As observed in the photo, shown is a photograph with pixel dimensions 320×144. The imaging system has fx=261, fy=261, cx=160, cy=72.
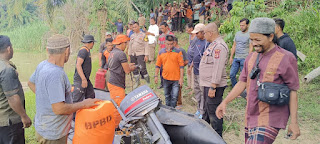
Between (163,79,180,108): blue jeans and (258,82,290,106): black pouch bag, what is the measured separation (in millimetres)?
3141

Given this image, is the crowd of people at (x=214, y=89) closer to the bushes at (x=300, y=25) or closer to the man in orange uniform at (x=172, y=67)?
the man in orange uniform at (x=172, y=67)

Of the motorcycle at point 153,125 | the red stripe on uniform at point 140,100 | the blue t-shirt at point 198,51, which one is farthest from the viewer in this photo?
the blue t-shirt at point 198,51

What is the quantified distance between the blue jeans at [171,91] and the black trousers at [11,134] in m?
3.04

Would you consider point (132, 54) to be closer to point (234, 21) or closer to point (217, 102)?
point (234, 21)

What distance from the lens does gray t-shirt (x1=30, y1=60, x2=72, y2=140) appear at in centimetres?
244

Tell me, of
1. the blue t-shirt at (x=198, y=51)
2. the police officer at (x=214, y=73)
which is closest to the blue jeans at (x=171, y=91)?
the blue t-shirt at (x=198, y=51)

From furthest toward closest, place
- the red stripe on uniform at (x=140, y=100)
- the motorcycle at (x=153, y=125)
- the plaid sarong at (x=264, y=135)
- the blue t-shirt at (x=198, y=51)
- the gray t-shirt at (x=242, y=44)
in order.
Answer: the gray t-shirt at (x=242, y=44) → the blue t-shirt at (x=198, y=51) → the red stripe on uniform at (x=140, y=100) → the motorcycle at (x=153, y=125) → the plaid sarong at (x=264, y=135)

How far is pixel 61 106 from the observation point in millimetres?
2461

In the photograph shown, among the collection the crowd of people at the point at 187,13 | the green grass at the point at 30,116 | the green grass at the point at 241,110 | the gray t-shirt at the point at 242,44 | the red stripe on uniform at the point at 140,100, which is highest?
the crowd of people at the point at 187,13

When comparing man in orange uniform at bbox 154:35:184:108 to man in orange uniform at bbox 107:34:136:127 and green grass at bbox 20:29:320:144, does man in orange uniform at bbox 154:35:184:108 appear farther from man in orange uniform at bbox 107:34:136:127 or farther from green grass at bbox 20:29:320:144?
man in orange uniform at bbox 107:34:136:127

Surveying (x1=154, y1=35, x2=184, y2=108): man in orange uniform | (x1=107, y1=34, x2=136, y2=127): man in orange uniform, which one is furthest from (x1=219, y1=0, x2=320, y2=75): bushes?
(x1=107, y1=34, x2=136, y2=127): man in orange uniform

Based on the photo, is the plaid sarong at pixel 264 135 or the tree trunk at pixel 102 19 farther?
the tree trunk at pixel 102 19

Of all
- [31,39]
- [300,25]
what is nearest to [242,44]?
[300,25]

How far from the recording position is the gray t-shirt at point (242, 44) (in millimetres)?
5961
